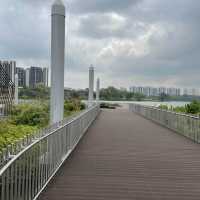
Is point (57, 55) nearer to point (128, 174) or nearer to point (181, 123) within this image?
point (128, 174)

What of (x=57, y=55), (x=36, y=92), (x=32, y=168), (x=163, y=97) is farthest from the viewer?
(x=163, y=97)

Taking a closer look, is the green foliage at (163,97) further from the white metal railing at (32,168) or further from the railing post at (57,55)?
the white metal railing at (32,168)

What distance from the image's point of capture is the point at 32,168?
4.96 metres

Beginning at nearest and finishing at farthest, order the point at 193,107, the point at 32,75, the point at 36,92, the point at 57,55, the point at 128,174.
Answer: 1. the point at 128,174
2. the point at 57,55
3. the point at 193,107
4. the point at 36,92
5. the point at 32,75

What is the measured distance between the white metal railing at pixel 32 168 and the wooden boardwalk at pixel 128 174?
0.66ft

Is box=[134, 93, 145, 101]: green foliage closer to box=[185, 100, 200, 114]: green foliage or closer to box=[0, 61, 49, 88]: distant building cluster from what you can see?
box=[0, 61, 49, 88]: distant building cluster

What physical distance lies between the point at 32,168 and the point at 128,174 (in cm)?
241

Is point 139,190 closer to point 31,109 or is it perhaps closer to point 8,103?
point 31,109

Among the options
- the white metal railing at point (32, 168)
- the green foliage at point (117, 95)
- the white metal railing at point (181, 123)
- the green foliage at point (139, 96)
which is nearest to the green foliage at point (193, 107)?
the white metal railing at point (181, 123)

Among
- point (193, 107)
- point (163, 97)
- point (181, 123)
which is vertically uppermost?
point (163, 97)

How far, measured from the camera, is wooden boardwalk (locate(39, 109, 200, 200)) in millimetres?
5469

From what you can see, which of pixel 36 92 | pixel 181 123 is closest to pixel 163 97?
pixel 36 92

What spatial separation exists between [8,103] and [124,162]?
59.1 ft

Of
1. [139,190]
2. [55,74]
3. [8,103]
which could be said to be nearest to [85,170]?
[139,190]
